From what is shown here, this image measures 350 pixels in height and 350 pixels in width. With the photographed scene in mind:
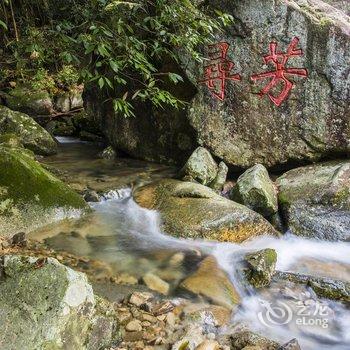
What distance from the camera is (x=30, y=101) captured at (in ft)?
46.3

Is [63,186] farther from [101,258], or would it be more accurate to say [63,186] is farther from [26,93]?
[26,93]

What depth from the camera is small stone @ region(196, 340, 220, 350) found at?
339 centimetres

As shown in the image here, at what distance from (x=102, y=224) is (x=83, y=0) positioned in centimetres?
334

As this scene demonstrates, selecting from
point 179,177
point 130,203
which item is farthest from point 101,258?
point 179,177

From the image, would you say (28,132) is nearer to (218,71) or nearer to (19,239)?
(218,71)

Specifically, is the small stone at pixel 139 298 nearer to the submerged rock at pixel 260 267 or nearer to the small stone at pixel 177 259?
the small stone at pixel 177 259

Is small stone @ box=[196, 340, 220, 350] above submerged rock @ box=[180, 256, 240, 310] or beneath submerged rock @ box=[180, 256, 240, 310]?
above

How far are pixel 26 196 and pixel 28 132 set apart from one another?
513 cm

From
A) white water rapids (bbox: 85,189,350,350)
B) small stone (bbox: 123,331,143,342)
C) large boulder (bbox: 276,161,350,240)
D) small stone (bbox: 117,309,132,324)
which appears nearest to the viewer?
small stone (bbox: 123,331,143,342)

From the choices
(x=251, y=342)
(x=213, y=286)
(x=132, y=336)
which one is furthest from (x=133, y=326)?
(x=213, y=286)

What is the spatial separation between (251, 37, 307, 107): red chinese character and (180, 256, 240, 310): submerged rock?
13.3 ft

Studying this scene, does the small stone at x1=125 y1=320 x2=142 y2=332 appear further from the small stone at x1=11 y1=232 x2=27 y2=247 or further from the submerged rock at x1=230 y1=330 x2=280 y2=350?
the small stone at x1=11 y1=232 x2=27 y2=247

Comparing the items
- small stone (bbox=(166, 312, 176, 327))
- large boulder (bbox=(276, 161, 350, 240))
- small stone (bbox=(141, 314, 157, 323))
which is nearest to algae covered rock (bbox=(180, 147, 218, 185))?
large boulder (bbox=(276, 161, 350, 240))

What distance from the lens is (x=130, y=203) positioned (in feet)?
22.6
